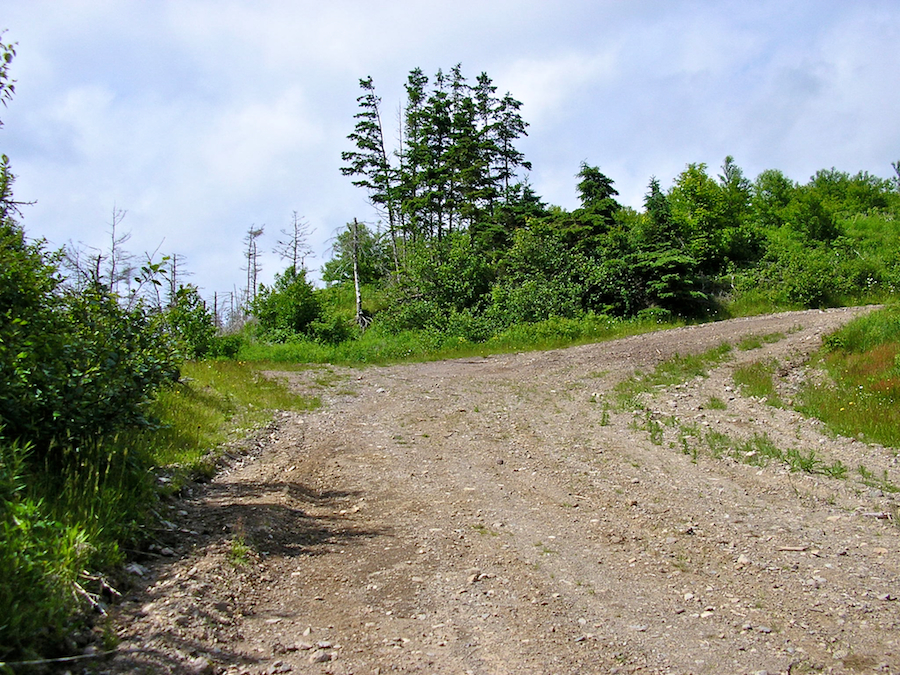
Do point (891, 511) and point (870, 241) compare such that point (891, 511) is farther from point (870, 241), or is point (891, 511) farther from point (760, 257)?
point (870, 241)

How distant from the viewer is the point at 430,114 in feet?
125

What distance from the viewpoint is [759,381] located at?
38.9 ft

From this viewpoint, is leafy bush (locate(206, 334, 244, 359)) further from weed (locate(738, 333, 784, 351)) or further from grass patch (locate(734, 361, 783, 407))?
grass patch (locate(734, 361, 783, 407))

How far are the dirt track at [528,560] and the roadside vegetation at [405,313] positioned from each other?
51 centimetres

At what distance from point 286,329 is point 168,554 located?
25338mm

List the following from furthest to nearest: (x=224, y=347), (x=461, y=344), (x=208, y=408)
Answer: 1. (x=224, y=347)
2. (x=461, y=344)
3. (x=208, y=408)

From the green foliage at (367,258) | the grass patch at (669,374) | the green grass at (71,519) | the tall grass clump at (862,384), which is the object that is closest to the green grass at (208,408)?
the green grass at (71,519)

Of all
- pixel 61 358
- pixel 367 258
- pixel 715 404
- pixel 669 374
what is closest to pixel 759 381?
pixel 715 404

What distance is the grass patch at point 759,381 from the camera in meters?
11.0

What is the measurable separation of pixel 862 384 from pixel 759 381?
173cm

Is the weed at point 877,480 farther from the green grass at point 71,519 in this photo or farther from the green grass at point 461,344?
the green grass at point 461,344

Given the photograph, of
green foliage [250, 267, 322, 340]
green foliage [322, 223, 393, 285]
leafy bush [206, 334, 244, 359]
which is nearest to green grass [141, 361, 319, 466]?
leafy bush [206, 334, 244, 359]

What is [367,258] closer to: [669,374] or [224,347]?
[224,347]

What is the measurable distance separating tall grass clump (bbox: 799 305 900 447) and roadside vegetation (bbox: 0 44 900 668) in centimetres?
4
